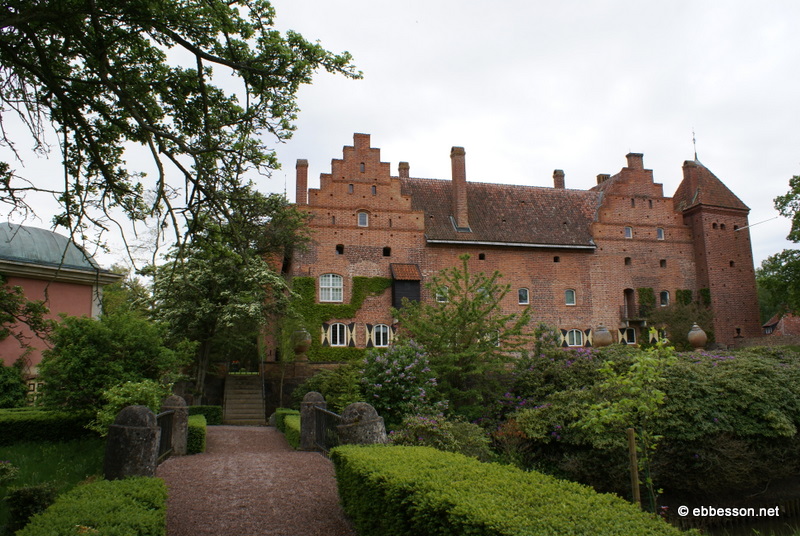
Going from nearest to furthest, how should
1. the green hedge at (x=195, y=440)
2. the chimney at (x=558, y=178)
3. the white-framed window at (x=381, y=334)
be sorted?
the green hedge at (x=195, y=440), the white-framed window at (x=381, y=334), the chimney at (x=558, y=178)

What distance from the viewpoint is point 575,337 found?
1201 inches

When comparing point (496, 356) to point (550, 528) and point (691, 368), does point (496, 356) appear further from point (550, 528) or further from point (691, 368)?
point (550, 528)

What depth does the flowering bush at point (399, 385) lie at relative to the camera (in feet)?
49.0

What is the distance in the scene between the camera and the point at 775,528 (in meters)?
11.7

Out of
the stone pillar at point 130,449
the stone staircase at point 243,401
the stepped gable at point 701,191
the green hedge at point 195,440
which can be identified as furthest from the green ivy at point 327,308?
the stepped gable at point 701,191

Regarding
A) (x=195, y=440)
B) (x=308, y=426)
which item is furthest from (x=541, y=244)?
(x=195, y=440)

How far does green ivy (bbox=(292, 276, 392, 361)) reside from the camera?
87.2ft

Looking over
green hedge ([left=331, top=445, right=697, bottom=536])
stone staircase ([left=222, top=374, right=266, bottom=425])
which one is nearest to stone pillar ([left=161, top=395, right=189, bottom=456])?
green hedge ([left=331, top=445, right=697, bottom=536])

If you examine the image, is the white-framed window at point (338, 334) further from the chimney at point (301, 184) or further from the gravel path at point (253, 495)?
the gravel path at point (253, 495)

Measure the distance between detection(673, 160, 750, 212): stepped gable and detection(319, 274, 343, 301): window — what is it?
20.5m

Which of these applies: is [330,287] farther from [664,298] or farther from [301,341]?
[664,298]

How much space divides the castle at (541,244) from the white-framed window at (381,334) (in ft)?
0.16

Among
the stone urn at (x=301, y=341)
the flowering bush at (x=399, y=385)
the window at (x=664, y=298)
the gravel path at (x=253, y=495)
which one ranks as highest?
the window at (x=664, y=298)

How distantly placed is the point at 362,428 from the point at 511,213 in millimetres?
24528
